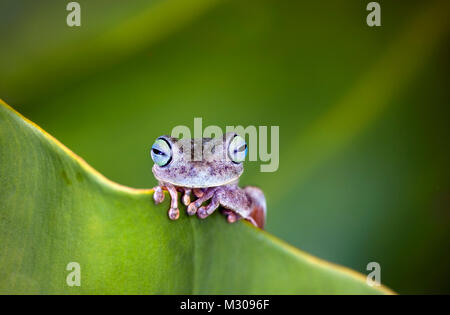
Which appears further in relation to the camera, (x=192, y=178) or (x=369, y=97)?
(x=369, y=97)

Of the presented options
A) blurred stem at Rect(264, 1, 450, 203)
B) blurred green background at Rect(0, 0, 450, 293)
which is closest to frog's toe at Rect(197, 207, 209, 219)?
blurred green background at Rect(0, 0, 450, 293)

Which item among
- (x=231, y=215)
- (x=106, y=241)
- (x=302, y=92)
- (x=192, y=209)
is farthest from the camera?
(x=302, y=92)

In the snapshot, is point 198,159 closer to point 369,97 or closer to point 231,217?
point 231,217

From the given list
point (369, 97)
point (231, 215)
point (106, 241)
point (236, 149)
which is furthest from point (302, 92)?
point (106, 241)

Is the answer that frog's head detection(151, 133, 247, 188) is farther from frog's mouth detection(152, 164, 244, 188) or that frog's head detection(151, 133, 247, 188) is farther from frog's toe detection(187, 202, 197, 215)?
frog's toe detection(187, 202, 197, 215)

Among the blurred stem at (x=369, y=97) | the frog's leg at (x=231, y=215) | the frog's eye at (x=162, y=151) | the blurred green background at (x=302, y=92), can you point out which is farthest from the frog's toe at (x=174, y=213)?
the blurred stem at (x=369, y=97)

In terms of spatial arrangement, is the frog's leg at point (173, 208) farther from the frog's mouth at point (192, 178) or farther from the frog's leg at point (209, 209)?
the frog's mouth at point (192, 178)
